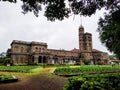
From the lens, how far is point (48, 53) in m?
69.2

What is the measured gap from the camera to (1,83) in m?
19.7

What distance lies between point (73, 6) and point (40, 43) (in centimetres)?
5854

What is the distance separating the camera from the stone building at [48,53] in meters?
66.1

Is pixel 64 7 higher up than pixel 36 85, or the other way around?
pixel 64 7

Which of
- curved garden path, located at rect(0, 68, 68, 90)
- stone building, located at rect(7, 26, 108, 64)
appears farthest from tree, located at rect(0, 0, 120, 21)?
stone building, located at rect(7, 26, 108, 64)

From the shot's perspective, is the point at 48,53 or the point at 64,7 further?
the point at 48,53

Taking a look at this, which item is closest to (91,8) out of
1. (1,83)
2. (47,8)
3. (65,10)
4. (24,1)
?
(65,10)

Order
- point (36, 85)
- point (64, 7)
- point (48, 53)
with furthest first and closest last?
point (48, 53) < point (36, 85) < point (64, 7)

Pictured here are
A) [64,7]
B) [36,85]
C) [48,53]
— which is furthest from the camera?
[48,53]

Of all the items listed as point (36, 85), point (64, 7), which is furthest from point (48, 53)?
point (64, 7)

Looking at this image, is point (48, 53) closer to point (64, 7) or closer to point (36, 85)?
point (36, 85)

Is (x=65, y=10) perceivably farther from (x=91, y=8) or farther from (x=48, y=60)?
(x=48, y=60)

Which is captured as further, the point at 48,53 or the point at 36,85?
the point at 48,53

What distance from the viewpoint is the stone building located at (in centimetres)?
6612
